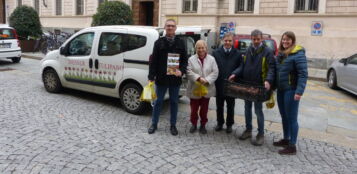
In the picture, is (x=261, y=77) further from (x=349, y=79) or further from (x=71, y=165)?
(x=349, y=79)

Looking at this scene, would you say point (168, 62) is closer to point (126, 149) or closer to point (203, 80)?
point (203, 80)

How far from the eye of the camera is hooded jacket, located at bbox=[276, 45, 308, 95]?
4.71 metres

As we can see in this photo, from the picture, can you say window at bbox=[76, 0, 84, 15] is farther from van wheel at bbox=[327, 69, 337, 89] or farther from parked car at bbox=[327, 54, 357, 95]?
parked car at bbox=[327, 54, 357, 95]

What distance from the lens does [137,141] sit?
527cm

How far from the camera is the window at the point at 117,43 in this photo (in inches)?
261

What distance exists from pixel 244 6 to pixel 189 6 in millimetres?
3240

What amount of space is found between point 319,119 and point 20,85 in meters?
7.53

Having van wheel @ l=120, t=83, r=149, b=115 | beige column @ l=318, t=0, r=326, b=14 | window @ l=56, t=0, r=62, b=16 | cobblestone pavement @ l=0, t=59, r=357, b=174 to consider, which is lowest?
cobblestone pavement @ l=0, t=59, r=357, b=174

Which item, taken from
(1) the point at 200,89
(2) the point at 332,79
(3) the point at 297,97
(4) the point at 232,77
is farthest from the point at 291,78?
(2) the point at 332,79

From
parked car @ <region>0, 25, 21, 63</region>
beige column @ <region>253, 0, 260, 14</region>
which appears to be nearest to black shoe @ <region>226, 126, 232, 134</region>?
parked car @ <region>0, 25, 21, 63</region>

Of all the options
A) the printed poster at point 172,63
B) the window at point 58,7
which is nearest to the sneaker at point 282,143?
the printed poster at point 172,63

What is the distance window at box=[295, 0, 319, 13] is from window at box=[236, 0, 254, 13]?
2264 mm

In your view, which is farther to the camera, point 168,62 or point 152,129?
point 152,129

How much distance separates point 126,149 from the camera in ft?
16.1
